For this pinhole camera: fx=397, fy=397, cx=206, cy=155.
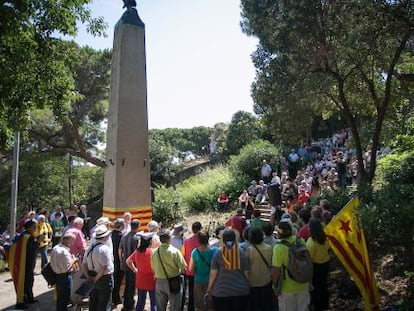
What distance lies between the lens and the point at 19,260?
8023 millimetres

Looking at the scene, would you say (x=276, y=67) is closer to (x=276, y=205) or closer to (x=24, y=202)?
(x=276, y=205)

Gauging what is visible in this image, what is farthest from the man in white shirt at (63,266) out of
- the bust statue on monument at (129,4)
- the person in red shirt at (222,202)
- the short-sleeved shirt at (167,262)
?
the person in red shirt at (222,202)

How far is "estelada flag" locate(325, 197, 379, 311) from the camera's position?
583 centimetres

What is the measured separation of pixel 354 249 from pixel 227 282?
2.04 meters

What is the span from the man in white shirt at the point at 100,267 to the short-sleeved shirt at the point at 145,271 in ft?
1.79

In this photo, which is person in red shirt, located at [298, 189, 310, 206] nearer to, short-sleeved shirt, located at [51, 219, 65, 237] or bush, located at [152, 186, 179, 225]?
short-sleeved shirt, located at [51, 219, 65, 237]

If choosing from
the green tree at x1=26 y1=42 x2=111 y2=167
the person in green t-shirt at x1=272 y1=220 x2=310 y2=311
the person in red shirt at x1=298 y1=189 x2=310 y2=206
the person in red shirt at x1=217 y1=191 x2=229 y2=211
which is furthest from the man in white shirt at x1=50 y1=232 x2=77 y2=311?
the green tree at x1=26 y1=42 x2=111 y2=167

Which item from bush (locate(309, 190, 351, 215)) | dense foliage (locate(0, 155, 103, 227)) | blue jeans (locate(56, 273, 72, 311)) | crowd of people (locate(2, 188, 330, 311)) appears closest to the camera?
crowd of people (locate(2, 188, 330, 311))

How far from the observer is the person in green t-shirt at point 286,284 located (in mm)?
5273

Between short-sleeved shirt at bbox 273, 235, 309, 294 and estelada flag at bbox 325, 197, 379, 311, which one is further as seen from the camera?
estelada flag at bbox 325, 197, 379, 311

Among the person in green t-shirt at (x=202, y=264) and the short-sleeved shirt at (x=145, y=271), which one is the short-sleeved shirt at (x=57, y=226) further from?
the person in green t-shirt at (x=202, y=264)

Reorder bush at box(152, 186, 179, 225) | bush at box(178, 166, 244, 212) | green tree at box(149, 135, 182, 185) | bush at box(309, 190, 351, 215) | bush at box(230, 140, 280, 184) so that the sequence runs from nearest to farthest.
Result: bush at box(309, 190, 351, 215), bush at box(152, 186, 179, 225), bush at box(178, 166, 244, 212), bush at box(230, 140, 280, 184), green tree at box(149, 135, 182, 185)

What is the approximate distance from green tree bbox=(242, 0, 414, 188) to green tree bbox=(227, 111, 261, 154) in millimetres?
22851

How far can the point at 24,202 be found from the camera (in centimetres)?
2528
